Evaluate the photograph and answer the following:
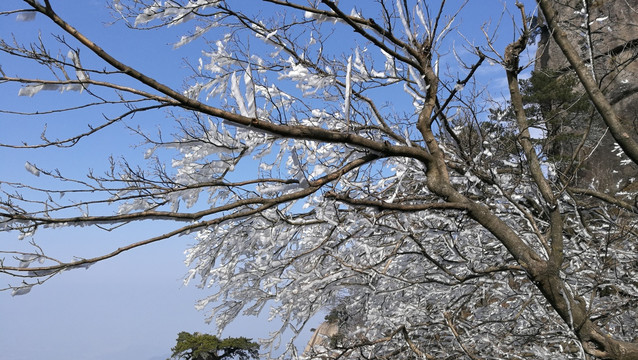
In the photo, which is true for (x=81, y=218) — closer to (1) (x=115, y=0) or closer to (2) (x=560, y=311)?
(1) (x=115, y=0)

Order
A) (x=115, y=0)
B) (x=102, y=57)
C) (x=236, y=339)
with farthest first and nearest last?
(x=236, y=339), (x=115, y=0), (x=102, y=57)

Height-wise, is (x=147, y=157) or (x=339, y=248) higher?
(x=147, y=157)

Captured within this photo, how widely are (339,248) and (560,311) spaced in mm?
2282

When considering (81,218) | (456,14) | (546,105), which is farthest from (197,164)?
(546,105)

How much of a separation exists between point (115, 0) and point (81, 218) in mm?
2170

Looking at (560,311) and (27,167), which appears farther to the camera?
(560,311)

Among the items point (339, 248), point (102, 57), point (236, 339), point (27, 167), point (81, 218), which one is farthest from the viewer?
point (236, 339)

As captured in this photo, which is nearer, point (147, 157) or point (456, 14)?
point (147, 157)

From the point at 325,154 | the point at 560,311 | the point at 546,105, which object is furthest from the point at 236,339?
the point at 560,311

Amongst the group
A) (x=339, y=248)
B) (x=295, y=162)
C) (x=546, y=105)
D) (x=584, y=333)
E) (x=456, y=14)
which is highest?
(x=546, y=105)

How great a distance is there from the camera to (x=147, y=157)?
3797 millimetres

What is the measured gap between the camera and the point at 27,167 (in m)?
3.05

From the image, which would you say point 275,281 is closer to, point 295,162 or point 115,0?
point 295,162

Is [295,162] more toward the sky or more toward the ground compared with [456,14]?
more toward the ground
